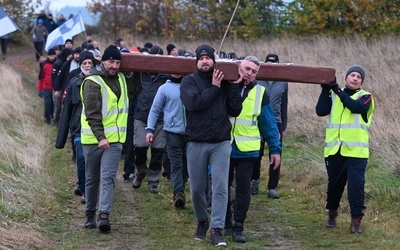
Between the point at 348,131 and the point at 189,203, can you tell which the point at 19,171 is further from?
the point at 348,131

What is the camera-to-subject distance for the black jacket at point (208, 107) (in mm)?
8695

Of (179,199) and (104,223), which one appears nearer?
(104,223)

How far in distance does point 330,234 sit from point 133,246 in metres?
2.18

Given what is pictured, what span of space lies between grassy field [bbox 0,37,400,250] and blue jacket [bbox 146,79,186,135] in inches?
40.9

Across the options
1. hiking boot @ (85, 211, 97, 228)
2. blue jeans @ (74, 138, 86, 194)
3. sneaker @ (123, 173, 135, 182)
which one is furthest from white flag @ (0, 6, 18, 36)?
hiking boot @ (85, 211, 97, 228)

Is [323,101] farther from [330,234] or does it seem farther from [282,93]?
[282,93]

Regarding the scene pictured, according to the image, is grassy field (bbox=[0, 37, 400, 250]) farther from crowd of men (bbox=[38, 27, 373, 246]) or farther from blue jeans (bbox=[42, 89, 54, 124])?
blue jeans (bbox=[42, 89, 54, 124])

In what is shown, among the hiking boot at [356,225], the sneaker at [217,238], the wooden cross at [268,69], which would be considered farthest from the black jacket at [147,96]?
the hiking boot at [356,225]

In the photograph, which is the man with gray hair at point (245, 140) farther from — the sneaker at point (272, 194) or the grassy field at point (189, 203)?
the sneaker at point (272, 194)

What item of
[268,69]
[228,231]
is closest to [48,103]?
[228,231]

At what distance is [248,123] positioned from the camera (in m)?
9.22

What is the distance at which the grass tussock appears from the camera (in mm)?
9148

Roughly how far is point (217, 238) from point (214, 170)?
69 cm

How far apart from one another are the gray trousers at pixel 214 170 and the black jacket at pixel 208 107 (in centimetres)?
10
